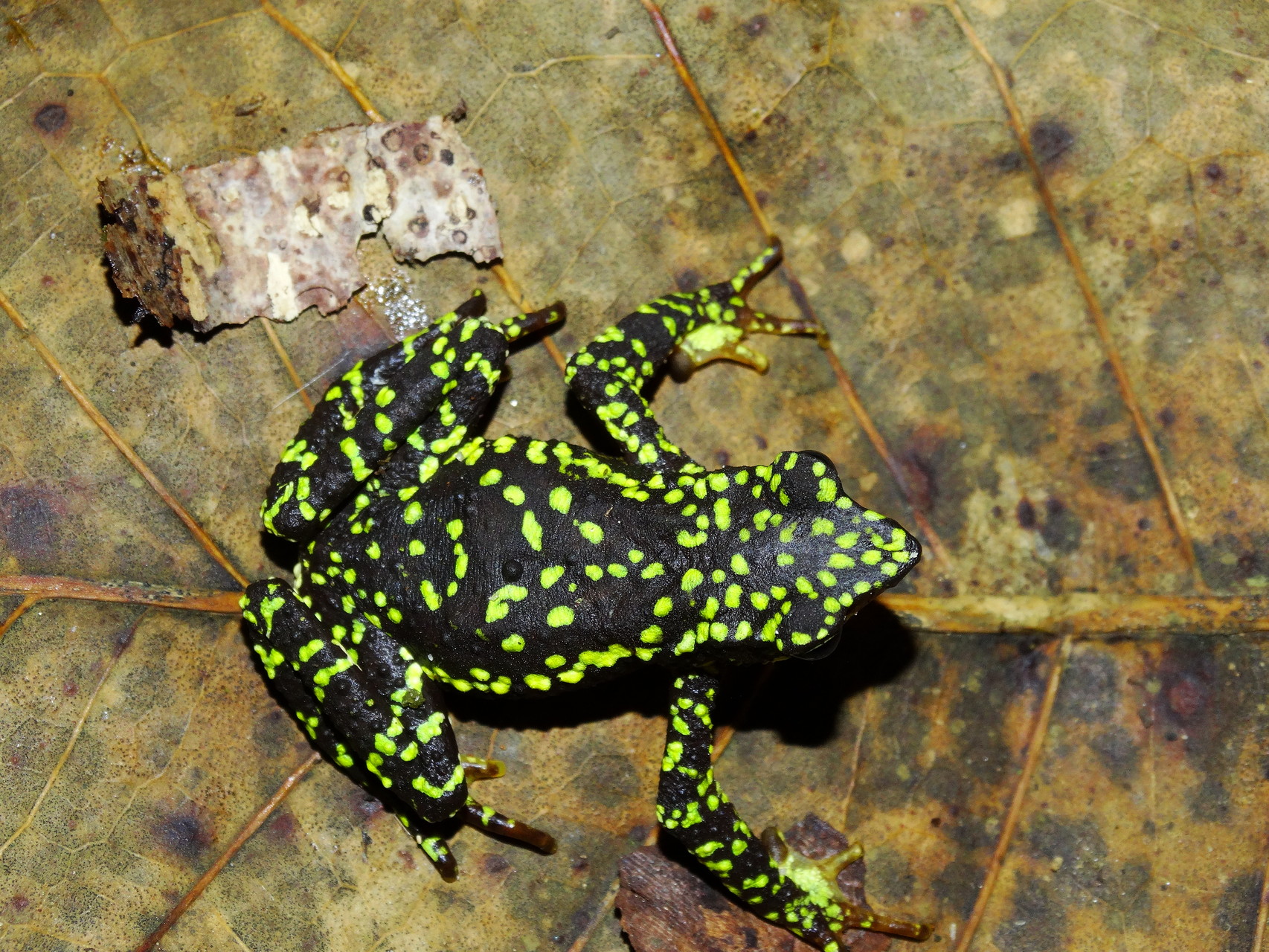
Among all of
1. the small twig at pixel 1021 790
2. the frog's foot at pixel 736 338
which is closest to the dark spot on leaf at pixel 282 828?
the frog's foot at pixel 736 338

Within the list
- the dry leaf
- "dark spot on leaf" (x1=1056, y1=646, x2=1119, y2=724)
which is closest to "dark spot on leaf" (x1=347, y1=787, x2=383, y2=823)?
the dry leaf

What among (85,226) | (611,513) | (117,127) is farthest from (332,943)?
(117,127)

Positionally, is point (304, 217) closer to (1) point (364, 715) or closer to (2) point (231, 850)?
(1) point (364, 715)

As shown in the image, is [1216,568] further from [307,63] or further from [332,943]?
[307,63]

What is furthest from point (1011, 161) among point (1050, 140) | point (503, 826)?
point (503, 826)

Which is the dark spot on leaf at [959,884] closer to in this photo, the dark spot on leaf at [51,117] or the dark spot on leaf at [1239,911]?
the dark spot on leaf at [1239,911]
